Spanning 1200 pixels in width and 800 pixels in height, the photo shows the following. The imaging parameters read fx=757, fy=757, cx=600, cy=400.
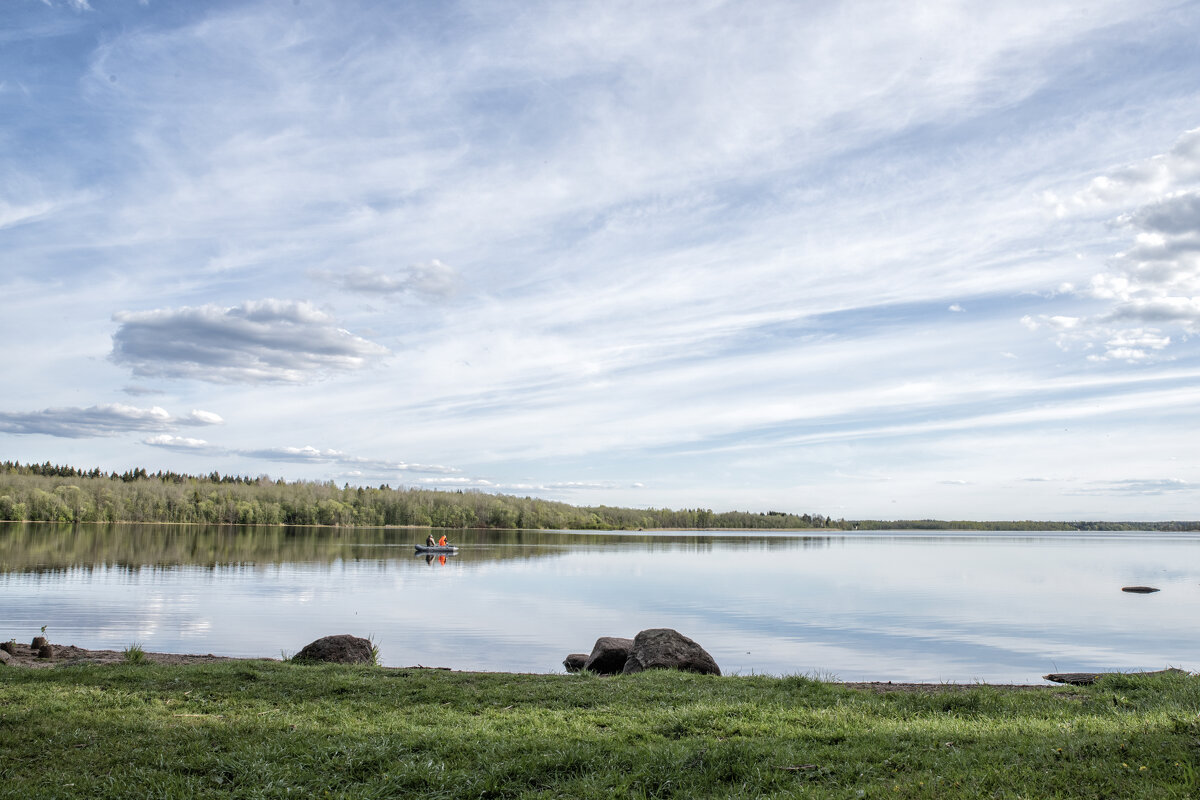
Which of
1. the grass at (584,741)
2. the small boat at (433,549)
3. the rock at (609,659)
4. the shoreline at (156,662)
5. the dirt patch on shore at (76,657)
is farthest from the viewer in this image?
the small boat at (433,549)

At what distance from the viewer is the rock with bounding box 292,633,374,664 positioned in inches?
688

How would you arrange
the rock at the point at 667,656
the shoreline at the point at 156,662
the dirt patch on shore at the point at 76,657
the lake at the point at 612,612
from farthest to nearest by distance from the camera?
the lake at the point at 612,612
the dirt patch on shore at the point at 76,657
the rock at the point at 667,656
the shoreline at the point at 156,662

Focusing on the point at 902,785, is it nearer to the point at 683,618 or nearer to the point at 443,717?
the point at 443,717

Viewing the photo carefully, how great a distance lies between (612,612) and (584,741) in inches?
1063

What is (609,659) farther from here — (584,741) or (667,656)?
(584,741)

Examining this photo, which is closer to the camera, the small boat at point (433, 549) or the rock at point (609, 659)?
the rock at point (609, 659)

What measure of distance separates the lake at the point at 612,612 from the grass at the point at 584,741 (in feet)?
20.5

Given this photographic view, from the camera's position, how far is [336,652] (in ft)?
57.8

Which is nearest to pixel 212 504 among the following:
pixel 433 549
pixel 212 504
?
pixel 212 504

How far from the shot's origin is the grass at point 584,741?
7.51 meters

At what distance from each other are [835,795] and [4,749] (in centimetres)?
945

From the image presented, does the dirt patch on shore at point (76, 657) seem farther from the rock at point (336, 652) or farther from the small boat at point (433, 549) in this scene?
the small boat at point (433, 549)

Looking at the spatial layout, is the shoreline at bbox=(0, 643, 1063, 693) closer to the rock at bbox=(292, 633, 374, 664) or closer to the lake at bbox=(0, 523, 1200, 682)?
the rock at bbox=(292, 633, 374, 664)

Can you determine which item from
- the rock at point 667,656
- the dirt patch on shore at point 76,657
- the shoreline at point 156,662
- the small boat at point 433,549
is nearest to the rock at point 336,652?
the shoreline at point 156,662
